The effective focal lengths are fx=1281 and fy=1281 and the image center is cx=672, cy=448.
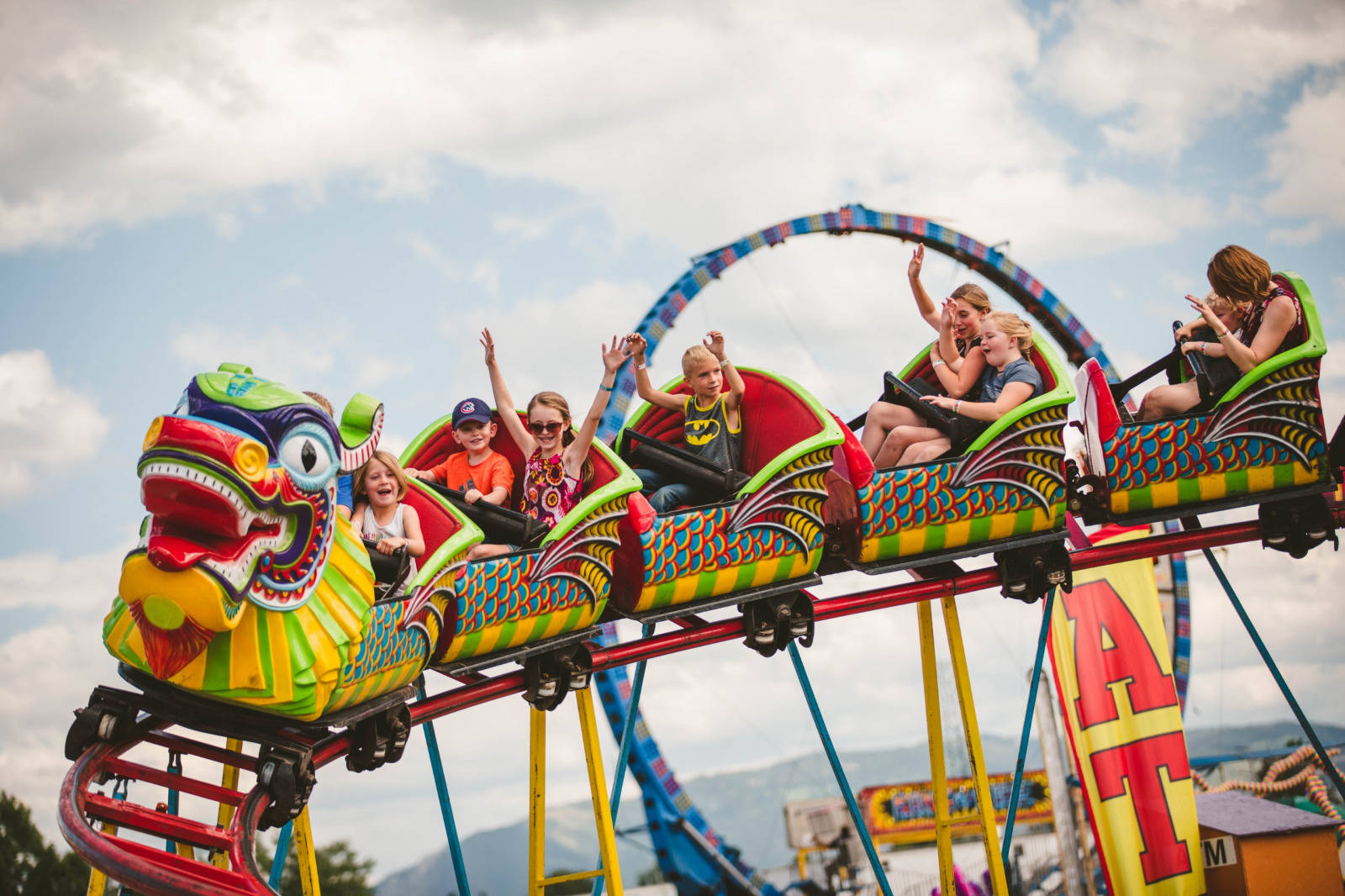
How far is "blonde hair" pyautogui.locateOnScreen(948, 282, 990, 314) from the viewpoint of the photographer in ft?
19.2

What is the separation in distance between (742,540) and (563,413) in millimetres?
869

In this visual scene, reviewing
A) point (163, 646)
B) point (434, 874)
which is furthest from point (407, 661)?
point (434, 874)

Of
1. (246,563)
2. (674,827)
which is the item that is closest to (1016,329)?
(246,563)

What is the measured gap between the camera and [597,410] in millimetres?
4789

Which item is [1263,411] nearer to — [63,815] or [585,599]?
[585,599]

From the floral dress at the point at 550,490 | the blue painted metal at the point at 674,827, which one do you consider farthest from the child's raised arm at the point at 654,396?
the blue painted metal at the point at 674,827

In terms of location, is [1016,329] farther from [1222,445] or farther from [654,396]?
[654,396]

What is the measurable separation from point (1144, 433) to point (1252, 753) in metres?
19.8

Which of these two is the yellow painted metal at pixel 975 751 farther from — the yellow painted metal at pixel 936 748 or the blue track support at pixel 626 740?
the blue track support at pixel 626 740

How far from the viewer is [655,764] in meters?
12.4

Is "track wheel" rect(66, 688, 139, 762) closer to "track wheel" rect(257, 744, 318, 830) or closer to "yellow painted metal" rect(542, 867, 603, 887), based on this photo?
"track wheel" rect(257, 744, 318, 830)

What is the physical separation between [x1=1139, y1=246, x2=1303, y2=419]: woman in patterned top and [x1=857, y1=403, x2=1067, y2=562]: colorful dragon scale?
0.77 m

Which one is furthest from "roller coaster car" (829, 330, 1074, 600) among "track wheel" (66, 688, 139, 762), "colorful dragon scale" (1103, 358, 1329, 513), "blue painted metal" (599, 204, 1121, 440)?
"blue painted metal" (599, 204, 1121, 440)

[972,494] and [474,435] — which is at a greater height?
[474,435]
